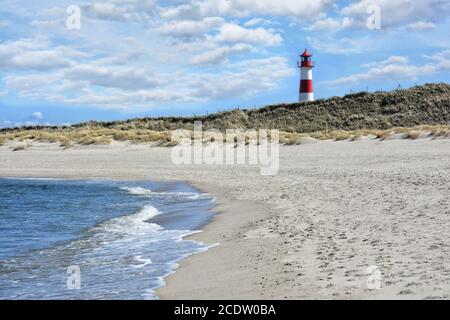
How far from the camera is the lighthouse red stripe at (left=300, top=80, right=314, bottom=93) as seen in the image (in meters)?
58.2

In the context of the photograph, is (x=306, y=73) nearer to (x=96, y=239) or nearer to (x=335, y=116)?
(x=335, y=116)

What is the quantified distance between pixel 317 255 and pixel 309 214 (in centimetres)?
385

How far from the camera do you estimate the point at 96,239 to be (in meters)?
11.6

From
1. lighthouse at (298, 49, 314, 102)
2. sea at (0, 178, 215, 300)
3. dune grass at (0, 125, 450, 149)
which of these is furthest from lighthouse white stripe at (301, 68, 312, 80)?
sea at (0, 178, 215, 300)

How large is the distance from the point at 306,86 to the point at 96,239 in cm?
4843

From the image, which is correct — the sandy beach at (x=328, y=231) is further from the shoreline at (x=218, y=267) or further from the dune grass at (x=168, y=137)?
the dune grass at (x=168, y=137)

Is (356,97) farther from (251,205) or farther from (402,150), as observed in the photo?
(251,205)

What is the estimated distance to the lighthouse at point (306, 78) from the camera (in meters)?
55.8

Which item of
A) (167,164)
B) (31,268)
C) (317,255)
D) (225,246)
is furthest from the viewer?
(167,164)

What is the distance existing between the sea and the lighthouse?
3653cm

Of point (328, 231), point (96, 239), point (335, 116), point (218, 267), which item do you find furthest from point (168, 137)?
point (218, 267)

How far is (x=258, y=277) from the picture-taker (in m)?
7.60

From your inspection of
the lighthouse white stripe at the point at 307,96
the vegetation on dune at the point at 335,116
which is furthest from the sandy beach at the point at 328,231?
the lighthouse white stripe at the point at 307,96

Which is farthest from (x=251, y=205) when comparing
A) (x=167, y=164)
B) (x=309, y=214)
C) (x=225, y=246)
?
(x=167, y=164)
